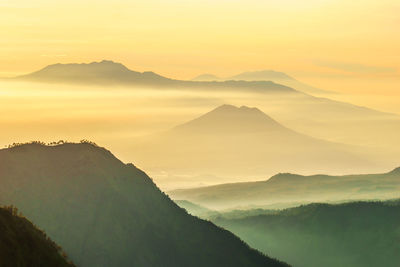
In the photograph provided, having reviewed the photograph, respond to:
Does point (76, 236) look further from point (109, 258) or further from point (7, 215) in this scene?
point (7, 215)

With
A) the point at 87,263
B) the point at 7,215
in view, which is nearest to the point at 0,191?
the point at 87,263

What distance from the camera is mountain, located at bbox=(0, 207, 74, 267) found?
103438 mm

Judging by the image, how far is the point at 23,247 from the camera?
107 metres

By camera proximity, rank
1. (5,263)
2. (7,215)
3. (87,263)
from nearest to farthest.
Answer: (5,263)
(7,215)
(87,263)

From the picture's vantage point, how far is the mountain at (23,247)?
103 m

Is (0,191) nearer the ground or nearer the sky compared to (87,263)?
nearer the sky

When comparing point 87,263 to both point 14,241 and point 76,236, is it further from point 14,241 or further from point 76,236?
point 14,241

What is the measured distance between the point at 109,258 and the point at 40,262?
3730 inches

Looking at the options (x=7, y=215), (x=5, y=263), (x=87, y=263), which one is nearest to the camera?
(x=5, y=263)

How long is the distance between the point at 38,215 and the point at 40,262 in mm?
95772

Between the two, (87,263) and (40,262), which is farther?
(87,263)

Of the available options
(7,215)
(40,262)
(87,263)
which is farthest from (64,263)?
(87,263)

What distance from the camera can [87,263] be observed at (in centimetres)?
19412

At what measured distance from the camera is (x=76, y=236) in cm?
19962
